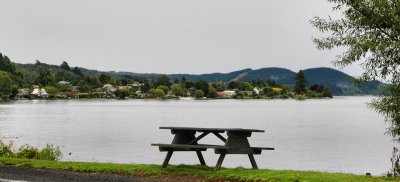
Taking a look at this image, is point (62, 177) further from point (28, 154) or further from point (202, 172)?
point (28, 154)

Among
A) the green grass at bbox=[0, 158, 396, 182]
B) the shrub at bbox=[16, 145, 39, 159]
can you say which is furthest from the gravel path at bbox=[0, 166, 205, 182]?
the shrub at bbox=[16, 145, 39, 159]

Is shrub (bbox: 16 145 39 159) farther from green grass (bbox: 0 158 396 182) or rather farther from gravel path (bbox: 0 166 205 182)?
gravel path (bbox: 0 166 205 182)

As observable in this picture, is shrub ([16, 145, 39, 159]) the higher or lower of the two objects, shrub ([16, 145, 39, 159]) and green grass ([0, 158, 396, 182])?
the lower

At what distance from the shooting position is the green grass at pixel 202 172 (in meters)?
16.2

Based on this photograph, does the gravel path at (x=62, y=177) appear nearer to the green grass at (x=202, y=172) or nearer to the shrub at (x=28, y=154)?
the green grass at (x=202, y=172)

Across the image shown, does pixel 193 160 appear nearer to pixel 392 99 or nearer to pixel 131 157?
pixel 131 157

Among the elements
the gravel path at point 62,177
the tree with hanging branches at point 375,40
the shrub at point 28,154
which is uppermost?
the tree with hanging branches at point 375,40

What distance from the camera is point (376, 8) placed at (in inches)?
856

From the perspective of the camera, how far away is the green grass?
16.2 m

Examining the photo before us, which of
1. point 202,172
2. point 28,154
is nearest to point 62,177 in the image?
point 202,172

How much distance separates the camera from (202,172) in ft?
58.0

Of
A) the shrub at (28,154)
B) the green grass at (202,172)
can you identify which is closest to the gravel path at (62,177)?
the green grass at (202,172)

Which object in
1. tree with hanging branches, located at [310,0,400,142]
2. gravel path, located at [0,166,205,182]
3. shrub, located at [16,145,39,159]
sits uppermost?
tree with hanging branches, located at [310,0,400,142]

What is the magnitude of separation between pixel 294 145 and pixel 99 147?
2244 centimetres
